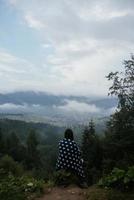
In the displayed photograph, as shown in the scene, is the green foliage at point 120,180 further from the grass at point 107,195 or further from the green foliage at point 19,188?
the green foliage at point 19,188

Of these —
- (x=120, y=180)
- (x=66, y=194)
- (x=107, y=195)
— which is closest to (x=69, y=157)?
(x=66, y=194)

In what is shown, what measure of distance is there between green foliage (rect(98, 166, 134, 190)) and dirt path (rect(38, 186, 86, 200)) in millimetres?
612

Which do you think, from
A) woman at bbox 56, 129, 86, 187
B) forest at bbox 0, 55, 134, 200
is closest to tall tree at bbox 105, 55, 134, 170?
forest at bbox 0, 55, 134, 200

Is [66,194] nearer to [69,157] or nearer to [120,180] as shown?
[120,180]

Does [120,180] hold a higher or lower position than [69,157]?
lower

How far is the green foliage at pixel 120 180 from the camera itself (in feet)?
34.9

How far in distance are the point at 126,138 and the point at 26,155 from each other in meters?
66.2

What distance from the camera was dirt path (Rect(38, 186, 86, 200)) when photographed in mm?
10953

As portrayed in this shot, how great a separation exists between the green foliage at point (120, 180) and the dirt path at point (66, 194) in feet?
2.01

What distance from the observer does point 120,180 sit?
1091 cm

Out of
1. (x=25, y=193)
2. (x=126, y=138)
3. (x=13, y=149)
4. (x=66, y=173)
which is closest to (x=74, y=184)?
(x=66, y=173)

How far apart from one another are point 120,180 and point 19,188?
8.56ft

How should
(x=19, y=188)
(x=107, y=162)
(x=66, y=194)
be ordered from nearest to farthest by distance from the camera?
(x=66, y=194)
(x=19, y=188)
(x=107, y=162)

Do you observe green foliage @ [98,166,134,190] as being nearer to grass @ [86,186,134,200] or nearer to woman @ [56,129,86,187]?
grass @ [86,186,134,200]
